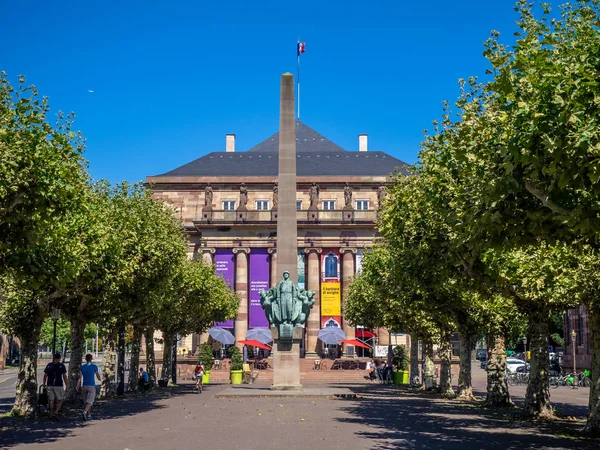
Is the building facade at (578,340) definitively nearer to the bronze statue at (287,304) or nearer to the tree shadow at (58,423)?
the bronze statue at (287,304)

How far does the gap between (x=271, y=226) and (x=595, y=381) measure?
228 feet

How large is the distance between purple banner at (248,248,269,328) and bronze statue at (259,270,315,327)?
4752cm

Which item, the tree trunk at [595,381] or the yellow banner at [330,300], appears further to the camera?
the yellow banner at [330,300]

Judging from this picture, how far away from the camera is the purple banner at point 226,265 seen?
86000 mm

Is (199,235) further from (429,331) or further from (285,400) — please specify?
(285,400)

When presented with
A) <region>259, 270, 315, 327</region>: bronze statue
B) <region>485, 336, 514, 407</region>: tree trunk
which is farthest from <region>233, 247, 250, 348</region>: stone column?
<region>485, 336, 514, 407</region>: tree trunk

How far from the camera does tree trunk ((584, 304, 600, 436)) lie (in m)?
20.0

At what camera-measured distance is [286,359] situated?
116 feet

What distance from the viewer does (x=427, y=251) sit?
25094 mm

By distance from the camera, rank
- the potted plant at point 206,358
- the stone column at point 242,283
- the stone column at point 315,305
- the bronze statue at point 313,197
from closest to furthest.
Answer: the potted plant at point 206,358
the stone column at point 315,305
the stone column at point 242,283
the bronze statue at point 313,197

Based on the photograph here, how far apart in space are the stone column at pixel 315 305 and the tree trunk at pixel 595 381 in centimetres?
6330

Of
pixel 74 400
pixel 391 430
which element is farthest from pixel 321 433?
pixel 74 400

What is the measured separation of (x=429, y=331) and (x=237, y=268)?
4552cm

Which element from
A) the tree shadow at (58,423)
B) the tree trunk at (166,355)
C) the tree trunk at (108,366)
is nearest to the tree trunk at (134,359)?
the tree trunk at (108,366)
